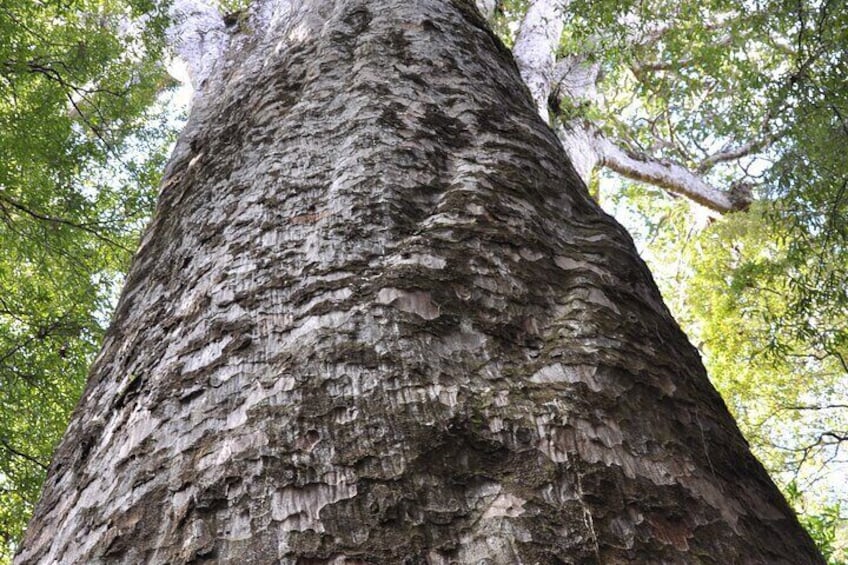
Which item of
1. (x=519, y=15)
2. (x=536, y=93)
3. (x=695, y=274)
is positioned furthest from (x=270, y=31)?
(x=695, y=274)

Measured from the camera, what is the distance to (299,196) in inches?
54.4

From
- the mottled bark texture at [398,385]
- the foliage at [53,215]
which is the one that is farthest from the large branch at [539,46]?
the mottled bark texture at [398,385]

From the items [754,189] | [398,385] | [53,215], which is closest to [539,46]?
[754,189]

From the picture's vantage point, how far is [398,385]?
0.95 metres

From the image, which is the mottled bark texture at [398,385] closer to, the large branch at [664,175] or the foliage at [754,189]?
the foliage at [754,189]

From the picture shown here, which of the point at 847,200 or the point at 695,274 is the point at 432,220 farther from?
the point at 695,274

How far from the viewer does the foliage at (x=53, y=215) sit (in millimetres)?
5418

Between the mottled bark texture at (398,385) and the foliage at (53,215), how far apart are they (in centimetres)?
453

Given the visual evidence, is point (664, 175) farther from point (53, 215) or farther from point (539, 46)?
point (53, 215)

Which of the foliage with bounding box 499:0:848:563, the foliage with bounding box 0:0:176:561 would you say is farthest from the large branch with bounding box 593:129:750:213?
the foliage with bounding box 0:0:176:561

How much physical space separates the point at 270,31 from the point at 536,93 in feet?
11.6

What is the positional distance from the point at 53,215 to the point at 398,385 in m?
6.03

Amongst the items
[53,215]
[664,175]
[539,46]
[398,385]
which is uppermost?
[664,175]

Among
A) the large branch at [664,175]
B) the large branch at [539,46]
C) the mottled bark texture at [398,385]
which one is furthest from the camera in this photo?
the large branch at [664,175]
